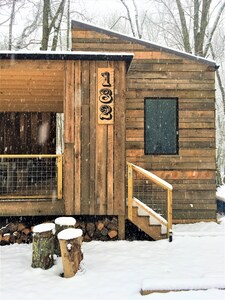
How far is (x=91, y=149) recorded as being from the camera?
A: 26.1ft

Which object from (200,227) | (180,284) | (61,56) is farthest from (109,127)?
(200,227)

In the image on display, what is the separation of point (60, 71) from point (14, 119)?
5.44m

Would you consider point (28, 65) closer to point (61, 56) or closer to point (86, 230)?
point (61, 56)

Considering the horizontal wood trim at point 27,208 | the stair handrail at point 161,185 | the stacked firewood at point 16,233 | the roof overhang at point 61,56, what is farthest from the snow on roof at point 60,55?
the stacked firewood at point 16,233

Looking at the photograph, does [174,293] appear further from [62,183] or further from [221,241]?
[62,183]

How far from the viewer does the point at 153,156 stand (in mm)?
10492

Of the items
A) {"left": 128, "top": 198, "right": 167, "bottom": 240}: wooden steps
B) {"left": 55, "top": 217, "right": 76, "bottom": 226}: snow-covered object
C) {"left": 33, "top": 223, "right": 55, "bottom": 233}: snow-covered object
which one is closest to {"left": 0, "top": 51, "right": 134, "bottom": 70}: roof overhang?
{"left": 128, "top": 198, "right": 167, "bottom": 240}: wooden steps

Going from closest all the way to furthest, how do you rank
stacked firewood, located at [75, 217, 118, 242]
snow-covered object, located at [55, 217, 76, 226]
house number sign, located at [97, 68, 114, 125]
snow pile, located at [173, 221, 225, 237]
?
snow-covered object, located at [55, 217, 76, 226] < house number sign, located at [97, 68, 114, 125] < stacked firewood, located at [75, 217, 118, 242] < snow pile, located at [173, 221, 225, 237]

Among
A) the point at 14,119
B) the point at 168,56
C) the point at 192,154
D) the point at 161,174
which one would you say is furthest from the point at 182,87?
the point at 14,119

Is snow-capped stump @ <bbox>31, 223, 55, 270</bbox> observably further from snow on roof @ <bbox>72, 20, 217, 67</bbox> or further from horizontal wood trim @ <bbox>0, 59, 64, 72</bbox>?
snow on roof @ <bbox>72, 20, 217, 67</bbox>

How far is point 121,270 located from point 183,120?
5.62 meters

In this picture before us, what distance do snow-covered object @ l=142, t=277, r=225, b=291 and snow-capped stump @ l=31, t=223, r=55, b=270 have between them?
6.38 feet

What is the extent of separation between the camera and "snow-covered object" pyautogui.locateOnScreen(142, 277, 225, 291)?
5.31 m

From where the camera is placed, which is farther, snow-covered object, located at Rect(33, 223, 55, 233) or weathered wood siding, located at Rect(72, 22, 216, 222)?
weathered wood siding, located at Rect(72, 22, 216, 222)
